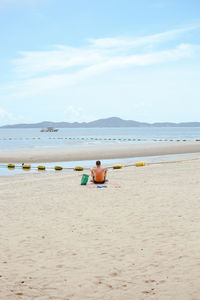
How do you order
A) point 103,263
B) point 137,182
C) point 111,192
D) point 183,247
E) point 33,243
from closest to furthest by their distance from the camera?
1. point 103,263
2. point 183,247
3. point 33,243
4. point 111,192
5. point 137,182

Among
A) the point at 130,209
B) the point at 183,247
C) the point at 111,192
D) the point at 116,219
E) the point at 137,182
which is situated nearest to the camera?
the point at 183,247

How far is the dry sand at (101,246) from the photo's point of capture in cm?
564

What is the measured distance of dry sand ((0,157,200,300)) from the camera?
18.5ft

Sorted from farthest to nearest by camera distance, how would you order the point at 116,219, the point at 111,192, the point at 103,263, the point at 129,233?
1. the point at 111,192
2. the point at 116,219
3. the point at 129,233
4. the point at 103,263

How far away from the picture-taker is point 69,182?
59.4 ft

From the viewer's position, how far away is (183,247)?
7.40 m

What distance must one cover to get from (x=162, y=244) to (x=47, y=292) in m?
3.02

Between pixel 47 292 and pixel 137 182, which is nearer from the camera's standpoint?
pixel 47 292

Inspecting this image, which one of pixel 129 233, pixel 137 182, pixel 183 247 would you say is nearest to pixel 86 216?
pixel 129 233

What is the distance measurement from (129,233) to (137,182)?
8.62 m

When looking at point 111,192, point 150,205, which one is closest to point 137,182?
point 111,192

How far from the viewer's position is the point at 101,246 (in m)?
7.69

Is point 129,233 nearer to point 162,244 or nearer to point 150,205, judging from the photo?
point 162,244

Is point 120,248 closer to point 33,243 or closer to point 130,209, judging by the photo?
point 33,243
